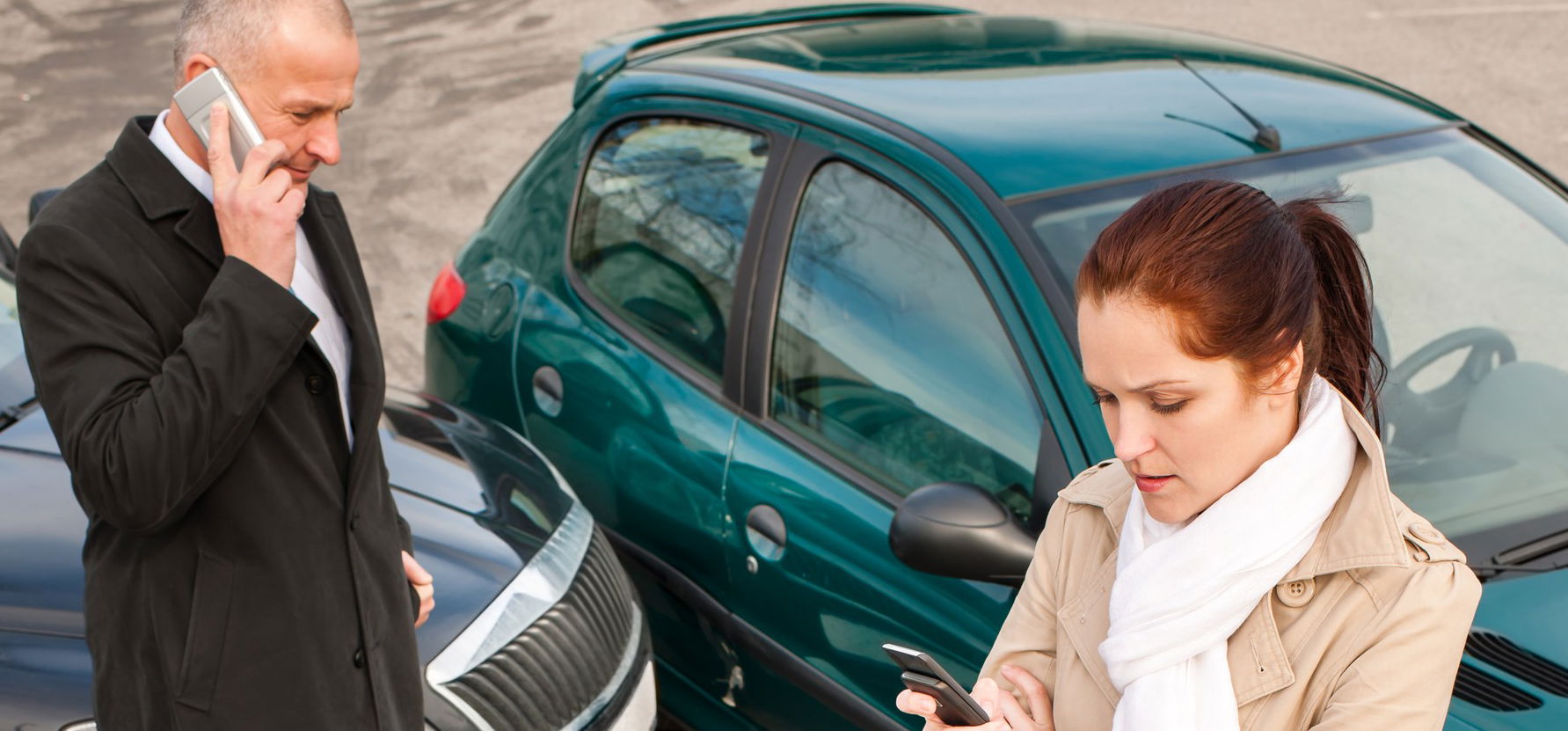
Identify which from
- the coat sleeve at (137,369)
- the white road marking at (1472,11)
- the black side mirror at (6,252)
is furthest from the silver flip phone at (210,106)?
the white road marking at (1472,11)

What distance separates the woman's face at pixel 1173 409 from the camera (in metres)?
1.51

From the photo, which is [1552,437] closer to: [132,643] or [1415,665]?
[1415,665]

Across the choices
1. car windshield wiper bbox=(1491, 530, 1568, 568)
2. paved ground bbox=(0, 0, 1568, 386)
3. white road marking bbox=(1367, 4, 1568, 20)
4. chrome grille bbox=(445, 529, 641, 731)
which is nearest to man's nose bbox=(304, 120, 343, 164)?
chrome grille bbox=(445, 529, 641, 731)

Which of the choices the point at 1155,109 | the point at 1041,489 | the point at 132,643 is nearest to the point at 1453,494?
the point at 1041,489

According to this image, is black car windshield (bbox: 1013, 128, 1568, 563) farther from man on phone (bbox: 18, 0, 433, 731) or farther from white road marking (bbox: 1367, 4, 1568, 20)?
white road marking (bbox: 1367, 4, 1568, 20)

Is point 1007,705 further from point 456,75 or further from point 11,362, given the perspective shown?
point 456,75

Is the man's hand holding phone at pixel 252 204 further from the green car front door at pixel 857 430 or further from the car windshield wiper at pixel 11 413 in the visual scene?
the car windshield wiper at pixel 11 413

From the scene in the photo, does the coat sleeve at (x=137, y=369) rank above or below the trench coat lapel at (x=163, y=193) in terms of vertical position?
below

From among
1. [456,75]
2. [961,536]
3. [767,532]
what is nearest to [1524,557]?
[961,536]

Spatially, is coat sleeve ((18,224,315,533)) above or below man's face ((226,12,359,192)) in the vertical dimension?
below

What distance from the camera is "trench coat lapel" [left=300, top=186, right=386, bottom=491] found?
2.02m

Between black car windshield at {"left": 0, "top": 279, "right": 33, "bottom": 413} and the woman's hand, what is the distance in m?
2.29

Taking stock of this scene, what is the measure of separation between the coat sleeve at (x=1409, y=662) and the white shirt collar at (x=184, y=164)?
148 cm

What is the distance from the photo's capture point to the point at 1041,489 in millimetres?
2436
